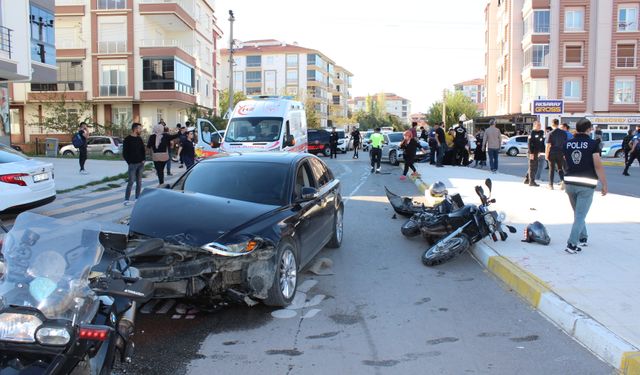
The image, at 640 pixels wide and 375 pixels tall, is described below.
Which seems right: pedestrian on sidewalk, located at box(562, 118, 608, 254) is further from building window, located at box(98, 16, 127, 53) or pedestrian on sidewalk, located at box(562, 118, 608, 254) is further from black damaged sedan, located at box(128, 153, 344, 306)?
building window, located at box(98, 16, 127, 53)

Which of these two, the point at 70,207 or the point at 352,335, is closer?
the point at 352,335

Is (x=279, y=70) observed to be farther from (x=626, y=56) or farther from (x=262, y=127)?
(x=262, y=127)

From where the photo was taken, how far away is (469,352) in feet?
14.8

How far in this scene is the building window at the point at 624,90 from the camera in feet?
165

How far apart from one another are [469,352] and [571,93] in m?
52.2

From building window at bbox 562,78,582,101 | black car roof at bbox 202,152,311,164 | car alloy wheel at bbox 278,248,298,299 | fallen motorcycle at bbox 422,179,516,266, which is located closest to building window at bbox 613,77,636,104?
building window at bbox 562,78,582,101

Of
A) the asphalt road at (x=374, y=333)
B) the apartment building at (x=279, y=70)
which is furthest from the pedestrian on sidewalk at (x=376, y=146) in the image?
the apartment building at (x=279, y=70)

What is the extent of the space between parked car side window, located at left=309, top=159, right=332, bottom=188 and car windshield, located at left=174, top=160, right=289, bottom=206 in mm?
933

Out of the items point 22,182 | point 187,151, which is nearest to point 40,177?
point 22,182

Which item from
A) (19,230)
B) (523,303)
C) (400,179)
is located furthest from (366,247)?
(400,179)

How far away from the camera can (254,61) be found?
102m

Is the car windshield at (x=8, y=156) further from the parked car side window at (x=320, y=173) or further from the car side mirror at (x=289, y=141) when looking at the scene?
the car side mirror at (x=289, y=141)

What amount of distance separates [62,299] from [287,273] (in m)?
2.70

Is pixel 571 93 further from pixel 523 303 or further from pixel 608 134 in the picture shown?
pixel 523 303
